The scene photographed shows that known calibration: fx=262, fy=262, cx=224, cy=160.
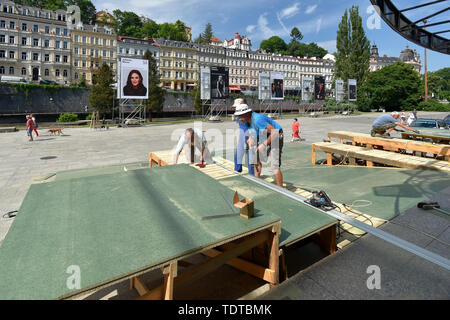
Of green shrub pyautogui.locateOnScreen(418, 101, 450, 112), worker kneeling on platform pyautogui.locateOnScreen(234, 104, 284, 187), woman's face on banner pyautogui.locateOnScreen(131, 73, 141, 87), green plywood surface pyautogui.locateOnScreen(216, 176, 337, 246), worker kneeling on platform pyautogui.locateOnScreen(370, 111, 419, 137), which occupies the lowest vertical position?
green plywood surface pyautogui.locateOnScreen(216, 176, 337, 246)

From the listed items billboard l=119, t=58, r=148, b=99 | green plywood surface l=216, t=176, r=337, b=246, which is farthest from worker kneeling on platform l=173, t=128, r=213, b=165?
billboard l=119, t=58, r=148, b=99

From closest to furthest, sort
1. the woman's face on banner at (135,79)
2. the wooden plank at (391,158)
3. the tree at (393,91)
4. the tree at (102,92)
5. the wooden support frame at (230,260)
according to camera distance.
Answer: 1. the wooden support frame at (230,260)
2. the wooden plank at (391,158)
3. the woman's face on banner at (135,79)
4. the tree at (102,92)
5. the tree at (393,91)

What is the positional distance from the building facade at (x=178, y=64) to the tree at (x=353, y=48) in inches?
1653

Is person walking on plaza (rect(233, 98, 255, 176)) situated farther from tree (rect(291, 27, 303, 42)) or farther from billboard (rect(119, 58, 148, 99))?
tree (rect(291, 27, 303, 42))

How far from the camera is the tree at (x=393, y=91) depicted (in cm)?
5600

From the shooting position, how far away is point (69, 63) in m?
67.4

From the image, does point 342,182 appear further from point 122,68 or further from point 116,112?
point 116,112

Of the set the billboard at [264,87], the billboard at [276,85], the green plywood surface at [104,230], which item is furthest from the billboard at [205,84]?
the green plywood surface at [104,230]

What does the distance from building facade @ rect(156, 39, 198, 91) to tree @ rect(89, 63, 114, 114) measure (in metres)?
44.6

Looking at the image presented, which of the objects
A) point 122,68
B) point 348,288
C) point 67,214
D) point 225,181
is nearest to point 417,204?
point 348,288

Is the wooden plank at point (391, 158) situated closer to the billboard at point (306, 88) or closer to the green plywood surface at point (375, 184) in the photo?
the green plywood surface at point (375, 184)

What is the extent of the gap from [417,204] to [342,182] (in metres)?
1.79

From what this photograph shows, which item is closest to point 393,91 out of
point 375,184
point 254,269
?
point 375,184

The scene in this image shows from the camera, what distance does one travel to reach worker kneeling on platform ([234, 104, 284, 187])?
4980mm
